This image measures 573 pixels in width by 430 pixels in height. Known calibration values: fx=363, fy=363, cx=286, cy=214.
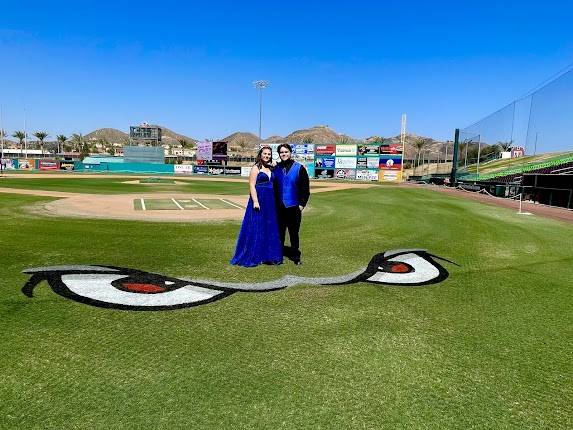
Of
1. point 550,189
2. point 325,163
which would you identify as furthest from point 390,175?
point 550,189

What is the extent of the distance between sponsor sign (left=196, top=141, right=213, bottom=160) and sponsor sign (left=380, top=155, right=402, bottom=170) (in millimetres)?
38966

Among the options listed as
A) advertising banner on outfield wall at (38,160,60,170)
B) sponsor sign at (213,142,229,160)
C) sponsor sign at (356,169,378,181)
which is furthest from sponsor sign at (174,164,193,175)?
sponsor sign at (356,169,378,181)

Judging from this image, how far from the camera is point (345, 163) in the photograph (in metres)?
75.8

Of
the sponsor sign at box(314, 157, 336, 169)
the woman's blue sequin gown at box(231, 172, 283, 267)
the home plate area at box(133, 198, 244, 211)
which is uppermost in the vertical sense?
the sponsor sign at box(314, 157, 336, 169)

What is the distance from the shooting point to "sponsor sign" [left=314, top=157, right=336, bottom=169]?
3017 inches

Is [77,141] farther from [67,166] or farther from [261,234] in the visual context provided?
[261,234]

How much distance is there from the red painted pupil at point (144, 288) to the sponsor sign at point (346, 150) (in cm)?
7331

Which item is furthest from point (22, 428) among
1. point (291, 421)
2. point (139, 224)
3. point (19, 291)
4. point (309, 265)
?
point (139, 224)

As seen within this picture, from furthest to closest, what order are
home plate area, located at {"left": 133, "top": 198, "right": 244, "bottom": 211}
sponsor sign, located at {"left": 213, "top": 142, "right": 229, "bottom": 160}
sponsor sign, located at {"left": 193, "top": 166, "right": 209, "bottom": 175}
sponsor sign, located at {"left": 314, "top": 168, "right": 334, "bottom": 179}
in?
1. sponsor sign, located at {"left": 213, "top": 142, "right": 229, "bottom": 160}
2. sponsor sign, located at {"left": 193, "top": 166, "right": 209, "bottom": 175}
3. sponsor sign, located at {"left": 314, "top": 168, "right": 334, "bottom": 179}
4. home plate area, located at {"left": 133, "top": 198, "right": 244, "bottom": 211}

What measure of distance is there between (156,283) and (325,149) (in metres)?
75.2

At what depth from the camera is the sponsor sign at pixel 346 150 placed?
248ft

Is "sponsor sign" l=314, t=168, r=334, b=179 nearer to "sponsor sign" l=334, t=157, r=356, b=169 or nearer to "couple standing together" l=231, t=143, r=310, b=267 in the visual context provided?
"sponsor sign" l=334, t=157, r=356, b=169

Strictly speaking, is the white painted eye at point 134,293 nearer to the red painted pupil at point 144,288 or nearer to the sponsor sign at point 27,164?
the red painted pupil at point 144,288

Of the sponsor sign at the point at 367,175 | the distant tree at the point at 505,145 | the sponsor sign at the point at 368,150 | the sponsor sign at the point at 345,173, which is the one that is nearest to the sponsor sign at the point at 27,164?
the sponsor sign at the point at 345,173
